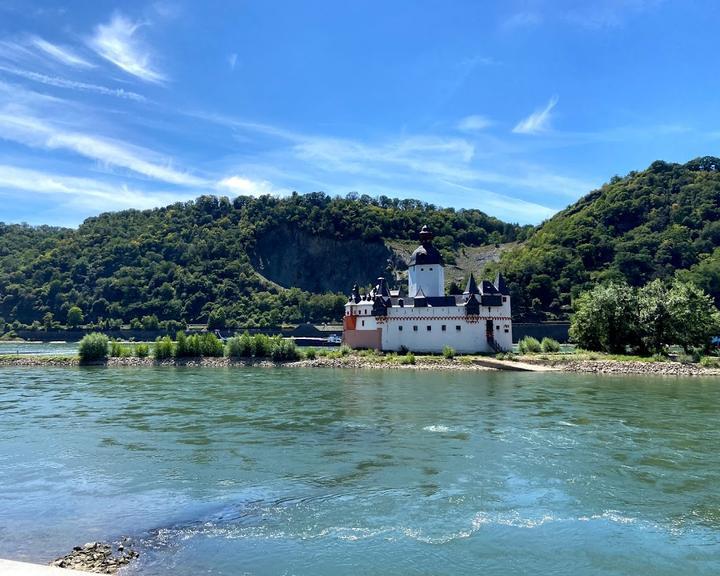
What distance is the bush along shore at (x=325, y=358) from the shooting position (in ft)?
144

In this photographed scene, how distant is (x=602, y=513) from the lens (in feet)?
42.3

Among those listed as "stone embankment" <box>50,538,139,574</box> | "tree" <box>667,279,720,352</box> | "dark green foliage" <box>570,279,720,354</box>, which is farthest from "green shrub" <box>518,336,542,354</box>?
"stone embankment" <box>50,538,139,574</box>

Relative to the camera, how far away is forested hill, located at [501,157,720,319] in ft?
307

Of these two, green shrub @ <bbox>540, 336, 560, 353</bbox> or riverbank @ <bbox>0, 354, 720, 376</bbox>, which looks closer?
riverbank @ <bbox>0, 354, 720, 376</bbox>

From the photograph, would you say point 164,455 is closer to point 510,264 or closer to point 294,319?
point 294,319

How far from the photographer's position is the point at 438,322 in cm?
5262

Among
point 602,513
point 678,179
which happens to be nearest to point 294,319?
point 678,179

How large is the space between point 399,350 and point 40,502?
4053 centimetres

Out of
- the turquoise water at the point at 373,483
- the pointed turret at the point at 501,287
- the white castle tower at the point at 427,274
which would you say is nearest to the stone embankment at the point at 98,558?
the turquoise water at the point at 373,483

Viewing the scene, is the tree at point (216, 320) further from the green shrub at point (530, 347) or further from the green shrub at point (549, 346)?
the green shrub at point (549, 346)

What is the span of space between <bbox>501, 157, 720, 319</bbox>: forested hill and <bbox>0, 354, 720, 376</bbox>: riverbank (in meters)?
45.7

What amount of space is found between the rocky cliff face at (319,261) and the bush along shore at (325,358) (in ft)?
239

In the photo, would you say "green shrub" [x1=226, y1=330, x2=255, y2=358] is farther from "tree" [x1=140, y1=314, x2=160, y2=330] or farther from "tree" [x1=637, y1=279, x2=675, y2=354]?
"tree" [x1=140, y1=314, x2=160, y2=330]

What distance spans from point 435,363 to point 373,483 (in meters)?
32.6
